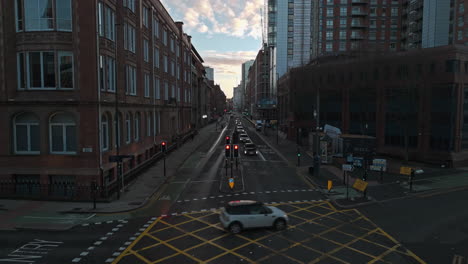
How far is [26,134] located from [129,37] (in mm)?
13124

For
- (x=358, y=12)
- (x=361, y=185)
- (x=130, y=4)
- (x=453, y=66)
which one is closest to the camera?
(x=361, y=185)

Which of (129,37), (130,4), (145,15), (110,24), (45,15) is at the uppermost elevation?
(145,15)

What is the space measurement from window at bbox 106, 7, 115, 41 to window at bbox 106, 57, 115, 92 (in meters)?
1.85

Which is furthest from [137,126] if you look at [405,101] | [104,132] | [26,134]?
[405,101]

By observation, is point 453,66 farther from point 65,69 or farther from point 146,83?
point 65,69

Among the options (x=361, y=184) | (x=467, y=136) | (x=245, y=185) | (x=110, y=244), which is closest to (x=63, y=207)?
(x=110, y=244)

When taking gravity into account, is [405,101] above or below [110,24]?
below

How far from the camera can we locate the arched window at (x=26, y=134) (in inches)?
879

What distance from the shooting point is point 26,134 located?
22422mm

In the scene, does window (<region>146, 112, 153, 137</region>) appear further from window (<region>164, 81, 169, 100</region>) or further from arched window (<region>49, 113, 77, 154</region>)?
arched window (<region>49, 113, 77, 154</region>)

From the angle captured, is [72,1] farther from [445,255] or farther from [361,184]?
[445,255]

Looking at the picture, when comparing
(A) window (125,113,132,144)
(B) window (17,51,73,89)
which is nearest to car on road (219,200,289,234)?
(B) window (17,51,73,89)

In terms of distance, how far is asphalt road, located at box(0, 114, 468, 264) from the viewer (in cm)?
1299

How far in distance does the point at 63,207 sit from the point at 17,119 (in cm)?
808
